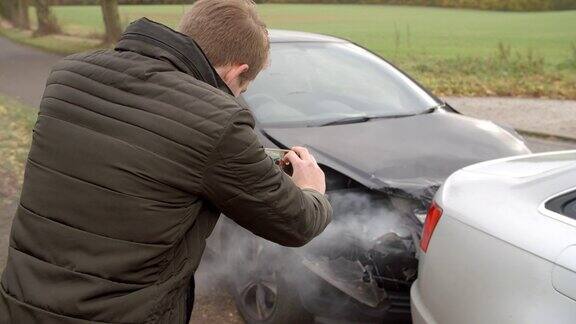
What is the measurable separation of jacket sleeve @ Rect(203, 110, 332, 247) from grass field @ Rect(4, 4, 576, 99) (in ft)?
20.8

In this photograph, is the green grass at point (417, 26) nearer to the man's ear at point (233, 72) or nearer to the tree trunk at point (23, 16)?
the tree trunk at point (23, 16)

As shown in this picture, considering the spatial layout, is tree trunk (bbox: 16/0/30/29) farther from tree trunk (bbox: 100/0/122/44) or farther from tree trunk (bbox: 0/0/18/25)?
tree trunk (bbox: 100/0/122/44)

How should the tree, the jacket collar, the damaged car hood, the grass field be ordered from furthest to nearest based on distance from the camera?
the tree
the grass field
the damaged car hood
the jacket collar

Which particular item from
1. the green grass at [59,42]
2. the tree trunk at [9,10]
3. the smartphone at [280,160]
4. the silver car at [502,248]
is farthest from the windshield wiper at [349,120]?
the tree trunk at [9,10]

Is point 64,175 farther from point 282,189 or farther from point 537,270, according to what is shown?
point 537,270

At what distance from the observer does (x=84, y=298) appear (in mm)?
1500

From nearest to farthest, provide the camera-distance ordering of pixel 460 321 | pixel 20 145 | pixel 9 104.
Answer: pixel 460 321 < pixel 20 145 < pixel 9 104

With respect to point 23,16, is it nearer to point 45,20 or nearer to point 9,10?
point 9,10

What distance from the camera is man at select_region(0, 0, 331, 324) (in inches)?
57.6

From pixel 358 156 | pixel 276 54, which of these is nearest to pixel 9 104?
pixel 276 54

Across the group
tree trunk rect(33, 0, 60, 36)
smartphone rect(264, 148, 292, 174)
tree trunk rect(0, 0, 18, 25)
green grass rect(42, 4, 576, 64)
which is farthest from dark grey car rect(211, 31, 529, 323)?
tree trunk rect(0, 0, 18, 25)

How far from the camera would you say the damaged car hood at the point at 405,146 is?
3258 millimetres

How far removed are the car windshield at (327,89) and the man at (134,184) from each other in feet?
7.74

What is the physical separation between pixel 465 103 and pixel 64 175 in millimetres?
10651
